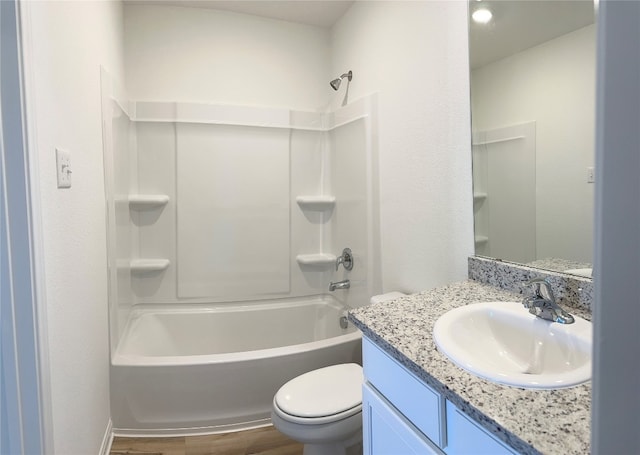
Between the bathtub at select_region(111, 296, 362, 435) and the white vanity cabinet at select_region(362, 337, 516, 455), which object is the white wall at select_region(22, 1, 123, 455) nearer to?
the bathtub at select_region(111, 296, 362, 435)

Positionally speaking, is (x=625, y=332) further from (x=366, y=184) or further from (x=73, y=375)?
(x=366, y=184)

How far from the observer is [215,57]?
8.18 ft

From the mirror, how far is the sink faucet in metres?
0.18

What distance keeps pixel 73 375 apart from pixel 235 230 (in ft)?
4.76

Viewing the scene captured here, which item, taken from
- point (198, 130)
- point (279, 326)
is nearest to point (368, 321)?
point (279, 326)


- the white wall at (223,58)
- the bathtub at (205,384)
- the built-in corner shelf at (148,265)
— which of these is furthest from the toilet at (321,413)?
the white wall at (223,58)

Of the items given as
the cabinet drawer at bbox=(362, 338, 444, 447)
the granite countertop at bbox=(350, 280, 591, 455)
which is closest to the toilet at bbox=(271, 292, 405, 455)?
the cabinet drawer at bbox=(362, 338, 444, 447)

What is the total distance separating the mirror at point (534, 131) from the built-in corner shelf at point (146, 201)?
6.47 ft

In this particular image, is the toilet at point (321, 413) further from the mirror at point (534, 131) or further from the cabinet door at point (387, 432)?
the mirror at point (534, 131)

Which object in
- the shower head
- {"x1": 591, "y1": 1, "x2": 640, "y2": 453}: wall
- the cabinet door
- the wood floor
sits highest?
the shower head

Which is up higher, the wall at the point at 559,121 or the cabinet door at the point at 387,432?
the wall at the point at 559,121

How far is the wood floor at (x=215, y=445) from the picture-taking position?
170 cm

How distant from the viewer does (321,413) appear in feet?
4.42

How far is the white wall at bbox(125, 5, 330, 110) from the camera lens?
2.38m
